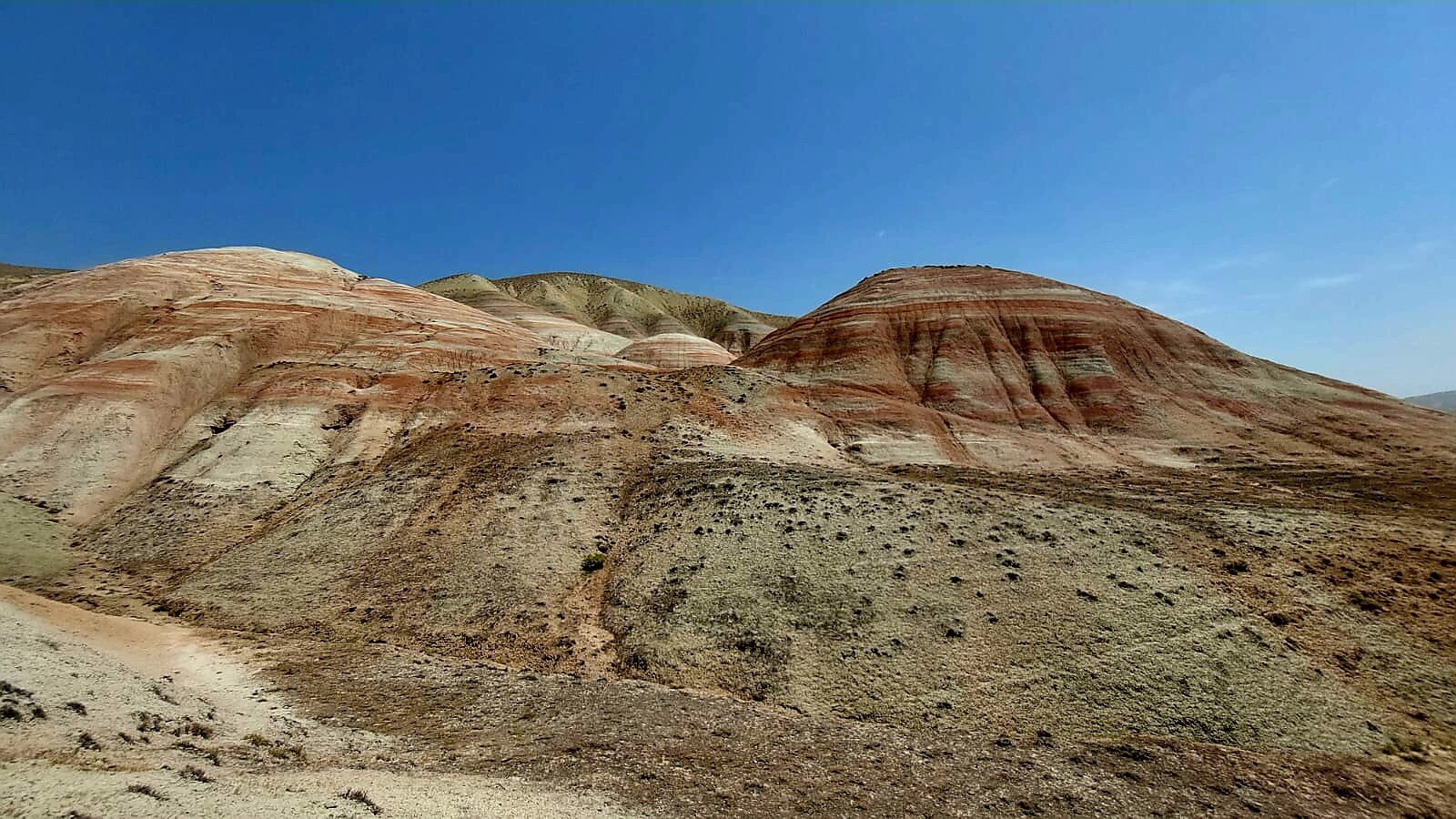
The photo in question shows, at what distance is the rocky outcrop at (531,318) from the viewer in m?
72.0

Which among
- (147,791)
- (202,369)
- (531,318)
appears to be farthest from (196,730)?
(531,318)

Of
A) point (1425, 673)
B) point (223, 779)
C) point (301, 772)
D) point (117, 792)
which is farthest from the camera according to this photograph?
point (1425, 673)

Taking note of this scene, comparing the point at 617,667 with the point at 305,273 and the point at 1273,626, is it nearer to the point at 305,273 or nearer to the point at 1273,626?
the point at 1273,626

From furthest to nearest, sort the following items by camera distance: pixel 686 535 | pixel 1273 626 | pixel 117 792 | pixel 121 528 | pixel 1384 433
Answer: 1. pixel 1384 433
2. pixel 121 528
3. pixel 686 535
4. pixel 1273 626
5. pixel 117 792

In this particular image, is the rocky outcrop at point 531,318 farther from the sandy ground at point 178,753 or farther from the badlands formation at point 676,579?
the sandy ground at point 178,753

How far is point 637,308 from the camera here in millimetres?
124625

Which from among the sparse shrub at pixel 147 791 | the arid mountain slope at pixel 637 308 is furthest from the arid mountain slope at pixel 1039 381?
the arid mountain slope at pixel 637 308

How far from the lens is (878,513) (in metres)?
19.5

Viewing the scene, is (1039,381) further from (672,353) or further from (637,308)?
(637,308)

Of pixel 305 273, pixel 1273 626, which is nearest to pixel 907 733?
pixel 1273 626

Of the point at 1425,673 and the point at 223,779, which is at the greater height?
the point at 1425,673

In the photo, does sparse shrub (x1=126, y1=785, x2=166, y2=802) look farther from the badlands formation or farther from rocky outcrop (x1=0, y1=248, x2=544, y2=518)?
rocky outcrop (x1=0, y1=248, x2=544, y2=518)

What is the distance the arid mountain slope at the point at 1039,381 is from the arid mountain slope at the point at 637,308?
73.3 m

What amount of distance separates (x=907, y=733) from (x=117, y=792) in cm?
1125
